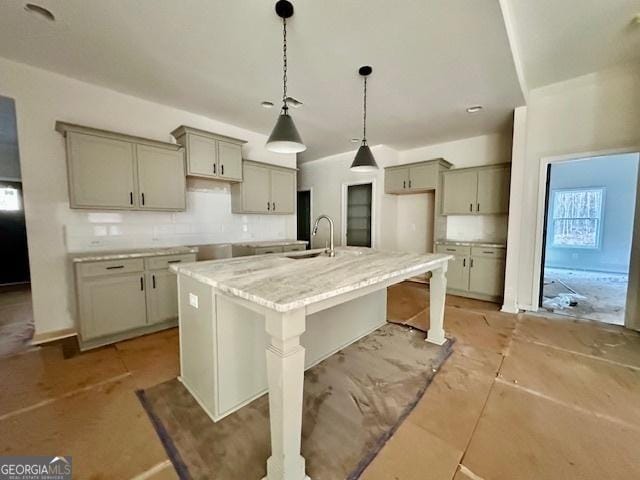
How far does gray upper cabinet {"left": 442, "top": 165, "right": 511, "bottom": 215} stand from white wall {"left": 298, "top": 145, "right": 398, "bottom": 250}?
1.12 metres

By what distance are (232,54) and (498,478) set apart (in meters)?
3.42

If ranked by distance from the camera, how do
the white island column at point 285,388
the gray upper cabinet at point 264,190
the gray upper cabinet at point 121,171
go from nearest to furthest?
1. the white island column at point 285,388
2. the gray upper cabinet at point 121,171
3. the gray upper cabinet at point 264,190

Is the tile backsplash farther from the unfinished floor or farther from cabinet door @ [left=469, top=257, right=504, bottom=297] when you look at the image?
cabinet door @ [left=469, top=257, right=504, bottom=297]

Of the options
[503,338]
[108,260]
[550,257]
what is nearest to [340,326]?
[503,338]

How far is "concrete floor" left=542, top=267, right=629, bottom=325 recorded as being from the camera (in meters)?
3.48

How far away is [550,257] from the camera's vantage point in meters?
7.13

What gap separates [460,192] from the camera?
4441 mm

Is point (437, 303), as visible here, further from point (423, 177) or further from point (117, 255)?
point (117, 255)

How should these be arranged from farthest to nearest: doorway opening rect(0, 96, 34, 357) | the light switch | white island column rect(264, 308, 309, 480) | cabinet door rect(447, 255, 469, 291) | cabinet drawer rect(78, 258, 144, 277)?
cabinet door rect(447, 255, 469, 291) → doorway opening rect(0, 96, 34, 357) → cabinet drawer rect(78, 258, 144, 277) → the light switch → white island column rect(264, 308, 309, 480)

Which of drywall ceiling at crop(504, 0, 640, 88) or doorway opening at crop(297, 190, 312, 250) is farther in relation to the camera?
doorway opening at crop(297, 190, 312, 250)

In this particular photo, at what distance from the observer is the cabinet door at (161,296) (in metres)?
2.85

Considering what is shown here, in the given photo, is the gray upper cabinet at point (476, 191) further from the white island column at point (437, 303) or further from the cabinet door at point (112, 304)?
the cabinet door at point (112, 304)

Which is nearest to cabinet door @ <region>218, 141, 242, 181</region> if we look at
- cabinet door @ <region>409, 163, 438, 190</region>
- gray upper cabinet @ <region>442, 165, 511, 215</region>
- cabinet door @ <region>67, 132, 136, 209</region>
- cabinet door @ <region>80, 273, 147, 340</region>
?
cabinet door @ <region>67, 132, 136, 209</region>

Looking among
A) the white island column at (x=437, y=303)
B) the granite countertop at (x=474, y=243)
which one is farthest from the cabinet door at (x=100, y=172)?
the granite countertop at (x=474, y=243)
